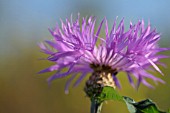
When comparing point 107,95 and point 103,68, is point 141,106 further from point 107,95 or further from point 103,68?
point 103,68

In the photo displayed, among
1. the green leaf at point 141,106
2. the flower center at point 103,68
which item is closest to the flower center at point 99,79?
the flower center at point 103,68

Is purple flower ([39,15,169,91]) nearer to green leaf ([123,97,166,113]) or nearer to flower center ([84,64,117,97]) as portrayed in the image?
flower center ([84,64,117,97])

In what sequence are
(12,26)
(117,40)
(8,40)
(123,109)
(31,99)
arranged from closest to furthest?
(117,40) → (123,109) → (31,99) → (8,40) → (12,26)

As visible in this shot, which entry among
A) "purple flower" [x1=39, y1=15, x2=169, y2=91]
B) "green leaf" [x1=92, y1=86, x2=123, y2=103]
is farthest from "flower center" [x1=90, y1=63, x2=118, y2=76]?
"green leaf" [x1=92, y1=86, x2=123, y2=103]

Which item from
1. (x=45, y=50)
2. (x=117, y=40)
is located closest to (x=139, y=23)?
(x=117, y=40)

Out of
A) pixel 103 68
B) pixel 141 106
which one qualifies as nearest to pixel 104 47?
pixel 103 68

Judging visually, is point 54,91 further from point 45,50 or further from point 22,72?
point 45,50
